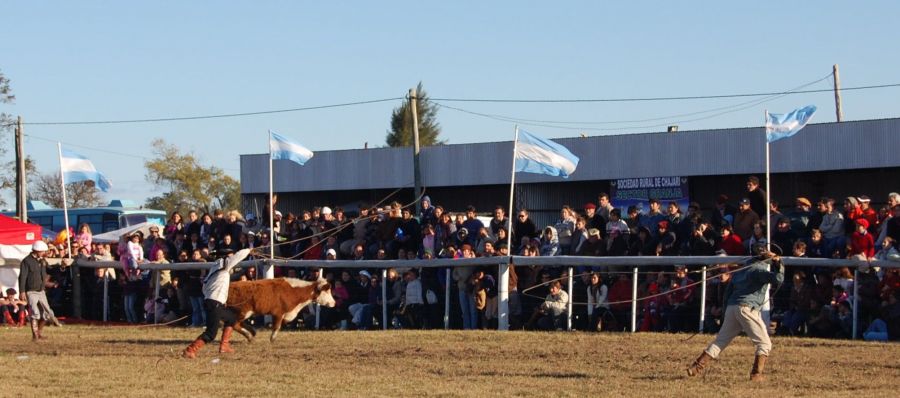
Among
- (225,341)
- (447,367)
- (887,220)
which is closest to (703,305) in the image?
(887,220)

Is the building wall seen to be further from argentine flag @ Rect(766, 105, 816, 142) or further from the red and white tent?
argentine flag @ Rect(766, 105, 816, 142)

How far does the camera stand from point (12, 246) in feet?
96.9

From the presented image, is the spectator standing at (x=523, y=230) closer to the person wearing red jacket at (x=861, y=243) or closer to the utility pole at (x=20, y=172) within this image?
the person wearing red jacket at (x=861, y=243)

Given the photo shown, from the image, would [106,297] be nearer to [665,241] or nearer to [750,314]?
[665,241]

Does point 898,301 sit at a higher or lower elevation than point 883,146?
lower

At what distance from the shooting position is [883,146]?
141ft

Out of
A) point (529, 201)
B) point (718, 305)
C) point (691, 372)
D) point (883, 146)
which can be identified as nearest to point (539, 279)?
point (718, 305)

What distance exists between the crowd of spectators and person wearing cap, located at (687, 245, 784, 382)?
359cm

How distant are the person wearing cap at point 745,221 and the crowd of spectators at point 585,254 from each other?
1.0 inches

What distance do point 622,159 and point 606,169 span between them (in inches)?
31.0

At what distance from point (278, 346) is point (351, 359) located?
2420 millimetres

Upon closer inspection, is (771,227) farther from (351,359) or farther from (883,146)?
(883,146)

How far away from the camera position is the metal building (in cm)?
4444

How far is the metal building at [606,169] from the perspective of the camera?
44438 mm
